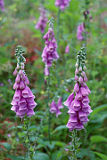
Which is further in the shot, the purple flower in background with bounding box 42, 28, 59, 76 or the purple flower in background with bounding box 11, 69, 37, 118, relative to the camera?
the purple flower in background with bounding box 42, 28, 59, 76

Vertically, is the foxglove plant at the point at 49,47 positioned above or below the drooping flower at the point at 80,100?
above

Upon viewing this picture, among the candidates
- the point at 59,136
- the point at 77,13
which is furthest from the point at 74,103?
the point at 77,13

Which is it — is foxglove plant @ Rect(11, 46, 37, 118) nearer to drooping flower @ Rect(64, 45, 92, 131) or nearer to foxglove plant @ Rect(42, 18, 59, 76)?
drooping flower @ Rect(64, 45, 92, 131)

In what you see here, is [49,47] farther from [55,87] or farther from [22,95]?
[55,87]

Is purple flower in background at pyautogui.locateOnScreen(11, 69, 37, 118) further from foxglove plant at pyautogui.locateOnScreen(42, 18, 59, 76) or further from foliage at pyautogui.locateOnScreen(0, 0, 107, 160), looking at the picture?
foxglove plant at pyautogui.locateOnScreen(42, 18, 59, 76)

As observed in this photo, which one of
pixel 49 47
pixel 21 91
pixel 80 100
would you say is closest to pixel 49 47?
pixel 49 47

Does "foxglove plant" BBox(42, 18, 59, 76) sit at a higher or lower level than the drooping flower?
higher

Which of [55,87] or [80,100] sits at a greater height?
[55,87]

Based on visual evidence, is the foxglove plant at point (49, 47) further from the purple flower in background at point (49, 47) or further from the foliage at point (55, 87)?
the foliage at point (55, 87)

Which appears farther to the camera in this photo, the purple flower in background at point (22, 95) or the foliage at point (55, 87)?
the foliage at point (55, 87)

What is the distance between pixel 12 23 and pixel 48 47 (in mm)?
5726

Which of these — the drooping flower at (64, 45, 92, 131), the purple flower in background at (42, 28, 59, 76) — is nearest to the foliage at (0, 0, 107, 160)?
the purple flower in background at (42, 28, 59, 76)

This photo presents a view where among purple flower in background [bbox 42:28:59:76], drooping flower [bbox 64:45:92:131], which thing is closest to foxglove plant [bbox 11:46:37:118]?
drooping flower [bbox 64:45:92:131]

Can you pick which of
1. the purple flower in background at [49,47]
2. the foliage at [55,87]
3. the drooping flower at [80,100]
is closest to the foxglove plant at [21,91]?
the foliage at [55,87]
